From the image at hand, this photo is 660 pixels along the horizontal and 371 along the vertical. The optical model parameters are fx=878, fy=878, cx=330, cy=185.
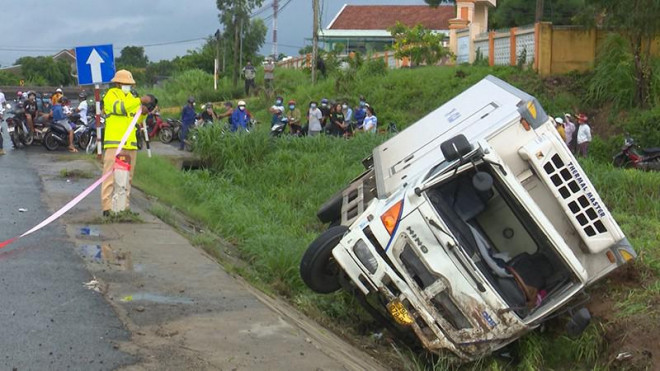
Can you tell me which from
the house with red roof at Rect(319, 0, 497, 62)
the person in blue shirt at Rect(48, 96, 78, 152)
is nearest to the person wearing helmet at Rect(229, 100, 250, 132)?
the person in blue shirt at Rect(48, 96, 78, 152)

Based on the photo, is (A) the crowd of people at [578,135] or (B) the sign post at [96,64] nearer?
(B) the sign post at [96,64]

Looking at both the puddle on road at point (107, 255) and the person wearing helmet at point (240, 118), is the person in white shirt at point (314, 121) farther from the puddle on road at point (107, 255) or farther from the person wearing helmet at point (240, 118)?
the puddle on road at point (107, 255)

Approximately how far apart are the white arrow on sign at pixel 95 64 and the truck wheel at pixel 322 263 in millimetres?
6732

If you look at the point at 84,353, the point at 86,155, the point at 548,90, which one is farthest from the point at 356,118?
the point at 84,353

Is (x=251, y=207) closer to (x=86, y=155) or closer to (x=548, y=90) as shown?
(x=86, y=155)

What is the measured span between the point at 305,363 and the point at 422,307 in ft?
5.35

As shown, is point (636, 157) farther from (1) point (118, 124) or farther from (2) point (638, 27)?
(1) point (118, 124)

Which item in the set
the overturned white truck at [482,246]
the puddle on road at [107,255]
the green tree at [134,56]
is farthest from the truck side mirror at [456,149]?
the green tree at [134,56]

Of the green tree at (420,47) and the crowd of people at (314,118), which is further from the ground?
the green tree at (420,47)

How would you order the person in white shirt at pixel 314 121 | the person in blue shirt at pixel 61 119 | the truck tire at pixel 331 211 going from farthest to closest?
the person in white shirt at pixel 314 121 → the person in blue shirt at pixel 61 119 → the truck tire at pixel 331 211

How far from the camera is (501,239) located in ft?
29.9

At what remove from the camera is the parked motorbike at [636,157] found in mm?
19734

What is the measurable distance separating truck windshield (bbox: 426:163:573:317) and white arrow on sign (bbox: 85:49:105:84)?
7839 mm

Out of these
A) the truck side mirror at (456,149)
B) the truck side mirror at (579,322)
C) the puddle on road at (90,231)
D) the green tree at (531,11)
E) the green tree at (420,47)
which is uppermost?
A: the green tree at (531,11)
